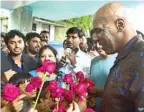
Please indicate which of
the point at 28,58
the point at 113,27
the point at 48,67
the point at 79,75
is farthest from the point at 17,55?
the point at 113,27

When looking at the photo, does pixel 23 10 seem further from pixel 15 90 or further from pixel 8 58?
pixel 15 90

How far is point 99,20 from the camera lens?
102 centimetres

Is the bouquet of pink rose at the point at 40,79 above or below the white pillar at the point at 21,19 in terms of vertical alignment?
below

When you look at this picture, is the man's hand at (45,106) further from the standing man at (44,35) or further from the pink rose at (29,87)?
the standing man at (44,35)

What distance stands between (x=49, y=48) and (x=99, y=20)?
23 centimetres

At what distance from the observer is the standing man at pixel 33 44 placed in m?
1.03

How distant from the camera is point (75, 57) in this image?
3.56ft

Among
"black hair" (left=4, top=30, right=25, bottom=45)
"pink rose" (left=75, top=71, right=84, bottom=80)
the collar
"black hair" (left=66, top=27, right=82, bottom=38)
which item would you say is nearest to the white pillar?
"black hair" (left=4, top=30, right=25, bottom=45)

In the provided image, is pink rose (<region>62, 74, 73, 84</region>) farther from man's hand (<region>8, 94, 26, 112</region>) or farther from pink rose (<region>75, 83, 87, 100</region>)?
man's hand (<region>8, 94, 26, 112</region>)

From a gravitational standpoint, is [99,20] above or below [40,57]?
above

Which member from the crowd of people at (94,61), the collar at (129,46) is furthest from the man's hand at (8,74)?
the collar at (129,46)

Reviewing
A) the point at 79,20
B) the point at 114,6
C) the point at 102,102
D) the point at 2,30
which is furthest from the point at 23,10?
the point at 102,102

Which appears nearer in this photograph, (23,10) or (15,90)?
(15,90)

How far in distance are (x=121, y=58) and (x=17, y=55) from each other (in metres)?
0.40
